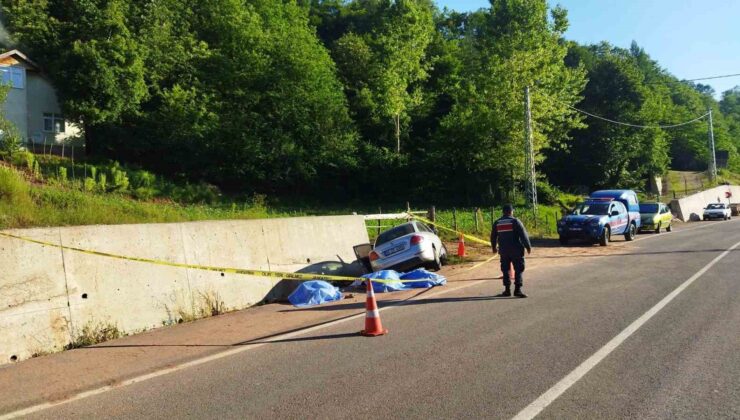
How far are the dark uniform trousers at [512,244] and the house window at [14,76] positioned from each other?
41.2 meters

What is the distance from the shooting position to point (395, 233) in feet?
46.1

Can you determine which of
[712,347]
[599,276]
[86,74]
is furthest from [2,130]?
[712,347]

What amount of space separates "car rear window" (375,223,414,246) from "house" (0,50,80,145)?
36.0m

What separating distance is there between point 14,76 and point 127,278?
40167mm

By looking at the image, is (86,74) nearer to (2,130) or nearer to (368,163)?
(2,130)

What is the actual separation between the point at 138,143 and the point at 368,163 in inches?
734

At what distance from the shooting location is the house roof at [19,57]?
3778cm

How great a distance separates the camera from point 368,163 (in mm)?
A: 47531

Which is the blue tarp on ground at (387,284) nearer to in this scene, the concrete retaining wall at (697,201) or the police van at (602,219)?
the police van at (602,219)

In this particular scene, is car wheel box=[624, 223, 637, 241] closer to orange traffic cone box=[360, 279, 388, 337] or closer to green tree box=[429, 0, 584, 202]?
green tree box=[429, 0, 584, 202]

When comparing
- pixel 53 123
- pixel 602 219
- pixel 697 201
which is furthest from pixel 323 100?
pixel 697 201

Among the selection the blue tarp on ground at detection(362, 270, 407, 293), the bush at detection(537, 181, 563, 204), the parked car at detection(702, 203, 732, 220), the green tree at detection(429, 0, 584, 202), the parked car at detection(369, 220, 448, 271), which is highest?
the green tree at detection(429, 0, 584, 202)

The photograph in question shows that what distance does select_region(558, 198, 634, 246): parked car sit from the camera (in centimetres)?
2083

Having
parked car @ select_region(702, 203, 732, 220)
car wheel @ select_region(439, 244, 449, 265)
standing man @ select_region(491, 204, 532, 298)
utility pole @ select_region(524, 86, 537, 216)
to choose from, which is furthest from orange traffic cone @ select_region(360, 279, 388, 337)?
parked car @ select_region(702, 203, 732, 220)
